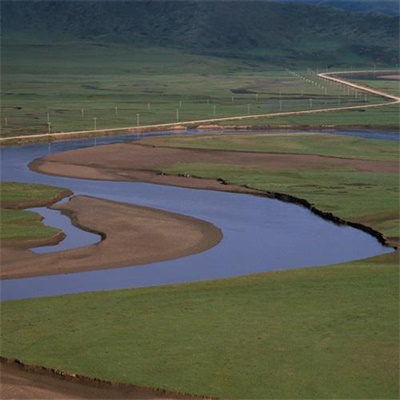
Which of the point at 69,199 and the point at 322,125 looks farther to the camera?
the point at 322,125

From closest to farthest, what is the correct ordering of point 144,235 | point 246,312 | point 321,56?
point 246,312, point 144,235, point 321,56

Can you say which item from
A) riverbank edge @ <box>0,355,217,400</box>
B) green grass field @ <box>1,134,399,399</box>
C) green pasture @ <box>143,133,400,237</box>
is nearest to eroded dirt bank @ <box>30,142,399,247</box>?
green pasture @ <box>143,133,400,237</box>

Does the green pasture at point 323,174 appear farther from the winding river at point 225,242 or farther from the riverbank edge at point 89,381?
the riverbank edge at point 89,381

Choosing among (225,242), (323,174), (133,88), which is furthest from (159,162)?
(133,88)

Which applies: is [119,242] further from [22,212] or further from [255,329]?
[255,329]

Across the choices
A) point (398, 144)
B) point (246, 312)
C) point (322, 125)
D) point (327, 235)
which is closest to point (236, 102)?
point (322, 125)

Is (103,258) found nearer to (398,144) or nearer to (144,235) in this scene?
(144,235)
